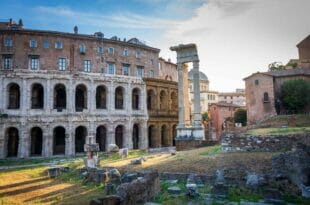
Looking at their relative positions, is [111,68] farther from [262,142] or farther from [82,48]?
[262,142]

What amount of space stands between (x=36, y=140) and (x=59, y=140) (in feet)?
8.93

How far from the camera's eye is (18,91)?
32188 millimetres

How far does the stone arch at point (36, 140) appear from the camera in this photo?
32719 mm

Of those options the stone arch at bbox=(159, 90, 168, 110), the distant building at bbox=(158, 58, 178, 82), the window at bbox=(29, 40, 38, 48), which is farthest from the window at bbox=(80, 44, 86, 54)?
the stone arch at bbox=(159, 90, 168, 110)

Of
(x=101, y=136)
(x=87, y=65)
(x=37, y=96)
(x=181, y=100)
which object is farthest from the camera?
(x=101, y=136)

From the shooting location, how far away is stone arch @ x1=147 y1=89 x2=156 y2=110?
38906 mm

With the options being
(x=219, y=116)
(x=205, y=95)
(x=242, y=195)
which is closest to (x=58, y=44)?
(x=242, y=195)

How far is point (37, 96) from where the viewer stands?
33.1 m

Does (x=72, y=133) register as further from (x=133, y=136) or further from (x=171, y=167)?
(x=171, y=167)

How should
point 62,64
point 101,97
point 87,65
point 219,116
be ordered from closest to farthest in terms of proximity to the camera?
point 62,64
point 87,65
point 101,97
point 219,116

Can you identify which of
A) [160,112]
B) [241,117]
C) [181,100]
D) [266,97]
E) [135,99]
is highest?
[266,97]

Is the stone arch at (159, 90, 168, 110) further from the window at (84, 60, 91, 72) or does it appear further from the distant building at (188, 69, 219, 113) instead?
the distant building at (188, 69, 219, 113)

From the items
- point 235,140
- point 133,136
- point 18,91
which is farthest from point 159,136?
point 235,140

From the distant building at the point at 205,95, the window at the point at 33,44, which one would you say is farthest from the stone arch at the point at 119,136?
the distant building at the point at 205,95
